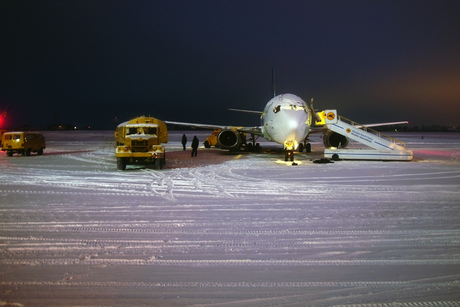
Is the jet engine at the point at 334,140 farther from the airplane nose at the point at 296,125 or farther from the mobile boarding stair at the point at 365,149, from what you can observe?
the airplane nose at the point at 296,125

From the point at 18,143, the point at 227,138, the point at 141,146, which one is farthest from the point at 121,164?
the point at 18,143

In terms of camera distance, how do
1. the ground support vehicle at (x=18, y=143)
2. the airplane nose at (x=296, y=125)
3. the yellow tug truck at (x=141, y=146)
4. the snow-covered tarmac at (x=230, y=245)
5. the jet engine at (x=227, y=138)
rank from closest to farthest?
the snow-covered tarmac at (x=230, y=245)
the yellow tug truck at (x=141, y=146)
the airplane nose at (x=296, y=125)
the ground support vehicle at (x=18, y=143)
the jet engine at (x=227, y=138)

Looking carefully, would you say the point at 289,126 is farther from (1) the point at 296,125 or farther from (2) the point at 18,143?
(2) the point at 18,143

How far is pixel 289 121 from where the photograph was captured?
18.2 m

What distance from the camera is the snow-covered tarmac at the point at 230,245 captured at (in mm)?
4102

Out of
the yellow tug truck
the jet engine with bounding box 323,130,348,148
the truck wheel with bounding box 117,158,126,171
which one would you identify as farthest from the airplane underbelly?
the truck wheel with bounding box 117,158,126,171

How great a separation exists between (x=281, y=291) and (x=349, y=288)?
0.81m

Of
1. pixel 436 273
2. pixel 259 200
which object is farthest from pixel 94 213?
pixel 436 273

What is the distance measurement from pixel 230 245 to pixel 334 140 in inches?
776

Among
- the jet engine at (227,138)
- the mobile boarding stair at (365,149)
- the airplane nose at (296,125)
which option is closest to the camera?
the airplane nose at (296,125)

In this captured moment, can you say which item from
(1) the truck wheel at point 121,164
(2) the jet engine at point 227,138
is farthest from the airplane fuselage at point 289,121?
(1) the truck wheel at point 121,164

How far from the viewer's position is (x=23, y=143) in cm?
2258

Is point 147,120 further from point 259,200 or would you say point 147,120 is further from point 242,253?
point 242,253

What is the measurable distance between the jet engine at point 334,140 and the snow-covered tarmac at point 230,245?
41.8ft
